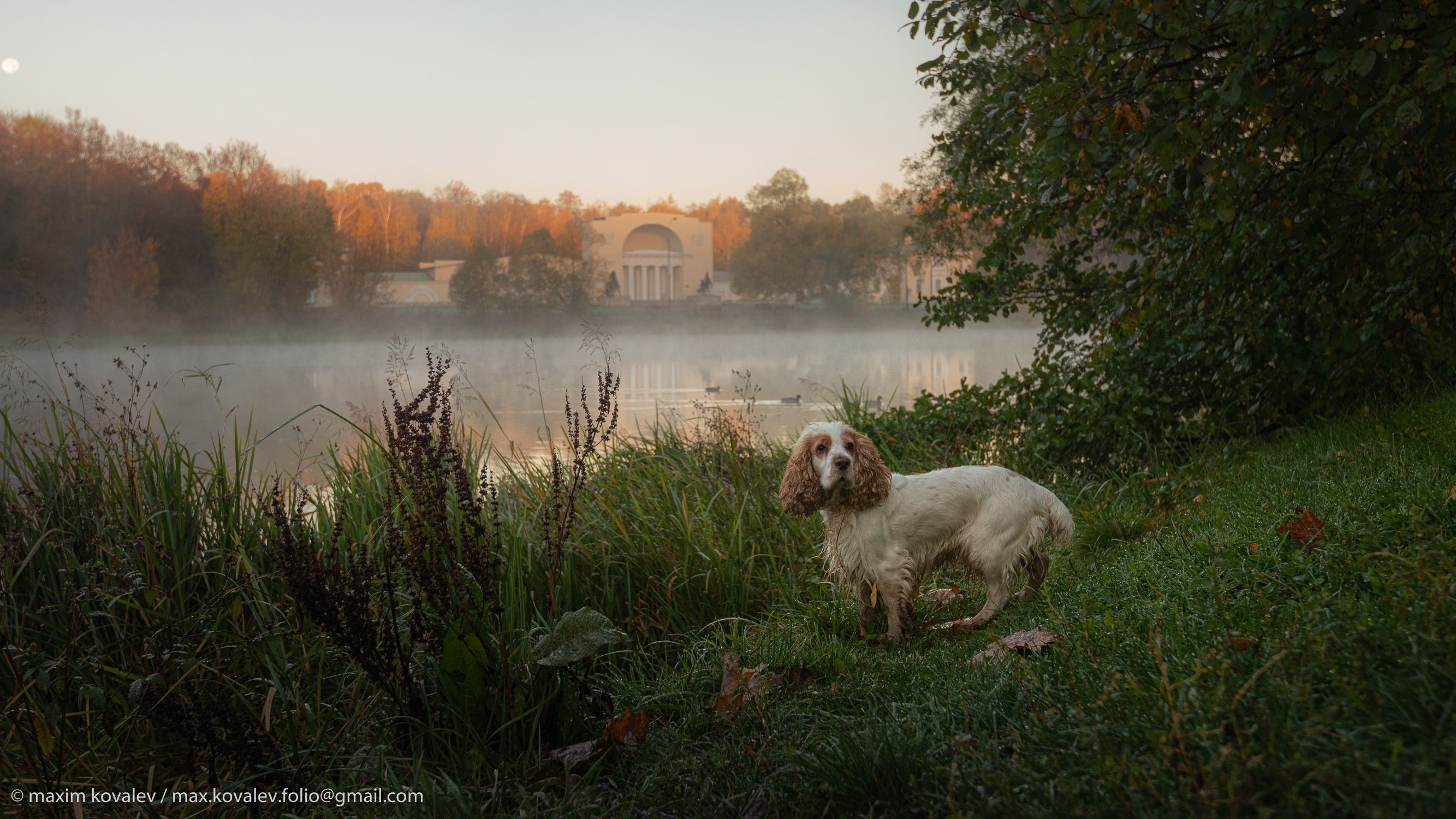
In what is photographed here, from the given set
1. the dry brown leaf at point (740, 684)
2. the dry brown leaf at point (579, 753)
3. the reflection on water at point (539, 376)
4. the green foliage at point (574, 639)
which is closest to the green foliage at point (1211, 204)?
the reflection on water at point (539, 376)

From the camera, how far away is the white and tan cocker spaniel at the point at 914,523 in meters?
3.95

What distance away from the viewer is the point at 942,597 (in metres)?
4.40

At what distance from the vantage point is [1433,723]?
1578mm

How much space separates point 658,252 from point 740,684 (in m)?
76.0

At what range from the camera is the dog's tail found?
4.03 m

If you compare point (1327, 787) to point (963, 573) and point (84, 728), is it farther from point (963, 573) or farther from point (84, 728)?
point (84, 728)

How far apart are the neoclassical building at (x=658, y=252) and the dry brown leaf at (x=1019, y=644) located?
71.0 meters

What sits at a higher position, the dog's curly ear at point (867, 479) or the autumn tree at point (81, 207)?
the autumn tree at point (81, 207)

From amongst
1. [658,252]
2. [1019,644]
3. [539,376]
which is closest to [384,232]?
[658,252]

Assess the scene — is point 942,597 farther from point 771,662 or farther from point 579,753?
point 579,753

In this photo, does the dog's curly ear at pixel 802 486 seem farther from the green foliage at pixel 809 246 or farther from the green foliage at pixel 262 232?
the green foliage at pixel 809 246

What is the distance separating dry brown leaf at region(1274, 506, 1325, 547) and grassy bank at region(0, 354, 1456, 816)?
86 mm

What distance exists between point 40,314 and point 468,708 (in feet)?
12.5

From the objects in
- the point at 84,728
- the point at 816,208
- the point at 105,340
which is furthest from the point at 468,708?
the point at 816,208
